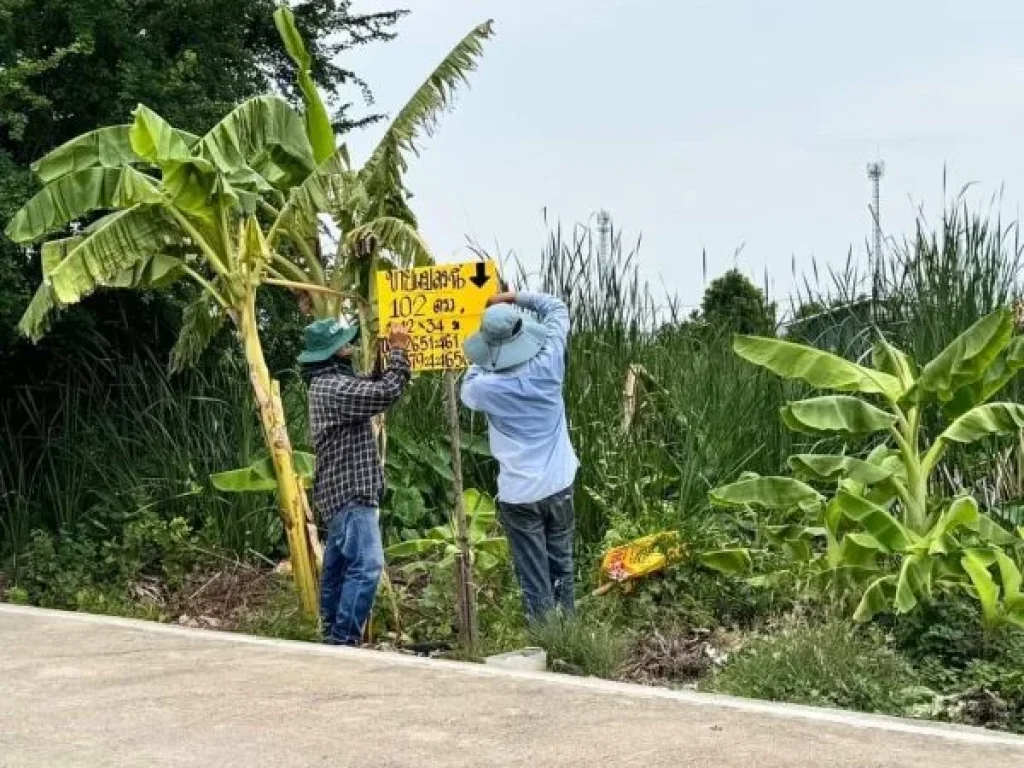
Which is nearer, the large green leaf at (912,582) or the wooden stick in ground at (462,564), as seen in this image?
the large green leaf at (912,582)

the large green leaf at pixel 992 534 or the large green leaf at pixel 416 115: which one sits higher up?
the large green leaf at pixel 416 115

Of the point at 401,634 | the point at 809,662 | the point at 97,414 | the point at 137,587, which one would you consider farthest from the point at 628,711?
the point at 97,414

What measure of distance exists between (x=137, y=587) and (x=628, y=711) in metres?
5.47

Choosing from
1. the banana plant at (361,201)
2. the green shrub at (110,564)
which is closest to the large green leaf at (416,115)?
the banana plant at (361,201)

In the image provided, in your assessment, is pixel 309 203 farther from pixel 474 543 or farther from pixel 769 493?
pixel 769 493

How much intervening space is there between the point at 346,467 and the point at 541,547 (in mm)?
1210

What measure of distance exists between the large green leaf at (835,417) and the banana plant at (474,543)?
6.97ft

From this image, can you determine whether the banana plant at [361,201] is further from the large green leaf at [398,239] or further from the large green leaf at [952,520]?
the large green leaf at [952,520]

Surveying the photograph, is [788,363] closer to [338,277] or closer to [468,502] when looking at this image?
[468,502]

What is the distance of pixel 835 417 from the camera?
292 inches

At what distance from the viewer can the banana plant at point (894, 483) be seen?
678cm

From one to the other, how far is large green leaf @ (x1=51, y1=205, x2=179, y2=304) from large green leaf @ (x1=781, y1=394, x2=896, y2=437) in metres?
4.16

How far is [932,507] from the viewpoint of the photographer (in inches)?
296

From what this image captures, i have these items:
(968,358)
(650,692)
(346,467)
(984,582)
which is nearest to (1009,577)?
(984,582)
